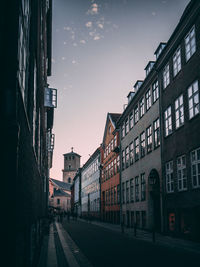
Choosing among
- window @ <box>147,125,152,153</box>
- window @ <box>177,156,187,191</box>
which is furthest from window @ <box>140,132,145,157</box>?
window @ <box>177,156,187,191</box>

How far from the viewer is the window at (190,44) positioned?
19000 millimetres

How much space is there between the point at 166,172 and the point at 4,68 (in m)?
21.0

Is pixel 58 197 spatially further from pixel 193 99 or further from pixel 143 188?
pixel 193 99

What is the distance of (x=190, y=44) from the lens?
19.5m

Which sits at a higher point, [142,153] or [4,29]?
[142,153]

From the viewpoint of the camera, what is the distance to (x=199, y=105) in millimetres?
17734

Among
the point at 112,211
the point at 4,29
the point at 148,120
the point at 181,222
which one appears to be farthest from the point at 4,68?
the point at 112,211

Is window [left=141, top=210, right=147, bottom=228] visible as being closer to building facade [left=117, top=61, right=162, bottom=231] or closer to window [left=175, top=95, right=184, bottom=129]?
building facade [left=117, top=61, right=162, bottom=231]

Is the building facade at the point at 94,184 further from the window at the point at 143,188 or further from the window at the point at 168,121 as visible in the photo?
the window at the point at 168,121

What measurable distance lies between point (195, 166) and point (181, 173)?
7.20 ft

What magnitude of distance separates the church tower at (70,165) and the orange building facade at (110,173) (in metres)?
87.0

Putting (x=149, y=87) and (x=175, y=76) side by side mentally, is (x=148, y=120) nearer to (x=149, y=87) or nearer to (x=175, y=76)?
(x=149, y=87)

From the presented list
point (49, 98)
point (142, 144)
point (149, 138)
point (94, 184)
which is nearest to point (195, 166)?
point (149, 138)

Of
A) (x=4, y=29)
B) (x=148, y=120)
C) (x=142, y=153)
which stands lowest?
(x=4, y=29)
